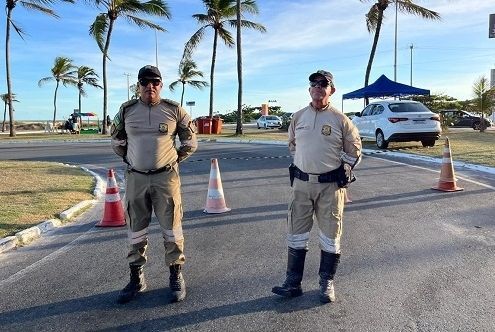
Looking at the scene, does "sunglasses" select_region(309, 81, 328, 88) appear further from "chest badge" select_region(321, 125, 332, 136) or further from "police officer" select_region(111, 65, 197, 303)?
"police officer" select_region(111, 65, 197, 303)

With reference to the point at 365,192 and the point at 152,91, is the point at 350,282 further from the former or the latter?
the point at 365,192

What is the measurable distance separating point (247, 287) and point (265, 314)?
57 cm

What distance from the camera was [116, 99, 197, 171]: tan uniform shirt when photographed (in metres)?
4.15

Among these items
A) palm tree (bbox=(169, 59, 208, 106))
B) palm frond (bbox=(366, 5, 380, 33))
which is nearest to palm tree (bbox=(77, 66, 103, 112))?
palm tree (bbox=(169, 59, 208, 106))

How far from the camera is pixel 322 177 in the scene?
404cm

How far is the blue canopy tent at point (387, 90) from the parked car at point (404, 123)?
24.5ft

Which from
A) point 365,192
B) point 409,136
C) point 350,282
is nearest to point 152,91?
point 350,282

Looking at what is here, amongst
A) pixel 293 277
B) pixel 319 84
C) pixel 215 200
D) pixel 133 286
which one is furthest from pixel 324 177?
pixel 215 200

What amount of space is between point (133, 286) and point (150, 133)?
1.31m

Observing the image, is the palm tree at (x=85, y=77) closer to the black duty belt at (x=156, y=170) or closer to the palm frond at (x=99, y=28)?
the palm frond at (x=99, y=28)

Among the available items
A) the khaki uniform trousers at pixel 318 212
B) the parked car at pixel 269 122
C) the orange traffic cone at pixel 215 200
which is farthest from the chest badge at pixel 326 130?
the parked car at pixel 269 122

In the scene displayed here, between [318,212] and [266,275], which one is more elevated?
[318,212]

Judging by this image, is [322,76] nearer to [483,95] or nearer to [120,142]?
[120,142]

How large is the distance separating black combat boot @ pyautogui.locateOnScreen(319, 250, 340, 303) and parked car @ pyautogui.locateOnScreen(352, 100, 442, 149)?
12379 mm
